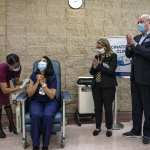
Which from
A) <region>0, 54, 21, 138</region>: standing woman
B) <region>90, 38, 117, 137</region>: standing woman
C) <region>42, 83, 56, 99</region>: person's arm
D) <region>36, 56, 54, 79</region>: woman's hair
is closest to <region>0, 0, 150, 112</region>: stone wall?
<region>0, 54, 21, 138</region>: standing woman

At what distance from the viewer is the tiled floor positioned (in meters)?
5.00

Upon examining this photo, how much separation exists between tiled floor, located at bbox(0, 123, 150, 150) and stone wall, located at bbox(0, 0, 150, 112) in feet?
4.02

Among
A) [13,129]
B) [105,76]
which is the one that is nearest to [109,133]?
[105,76]

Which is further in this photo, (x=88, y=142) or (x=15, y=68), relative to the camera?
(x=15, y=68)

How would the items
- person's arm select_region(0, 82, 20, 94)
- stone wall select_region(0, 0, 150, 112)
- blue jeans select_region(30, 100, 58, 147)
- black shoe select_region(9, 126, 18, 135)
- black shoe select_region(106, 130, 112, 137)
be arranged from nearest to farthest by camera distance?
blue jeans select_region(30, 100, 58, 147), person's arm select_region(0, 82, 20, 94), black shoe select_region(106, 130, 112, 137), black shoe select_region(9, 126, 18, 135), stone wall select_region(0, 0, 150, 112)

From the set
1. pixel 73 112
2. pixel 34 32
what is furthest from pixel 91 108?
pixel 34 32

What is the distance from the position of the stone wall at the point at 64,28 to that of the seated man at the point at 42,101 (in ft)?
4.71

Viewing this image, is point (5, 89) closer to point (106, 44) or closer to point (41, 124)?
point (41, 124)

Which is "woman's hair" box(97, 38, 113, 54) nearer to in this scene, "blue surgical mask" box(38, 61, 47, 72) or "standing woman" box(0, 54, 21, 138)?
"blue surgical mask" box(38, 61, 47, 72)

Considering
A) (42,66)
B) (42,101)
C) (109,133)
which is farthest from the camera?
(109,133)

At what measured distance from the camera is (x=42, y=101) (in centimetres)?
515

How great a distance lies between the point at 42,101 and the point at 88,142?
0.81 metres

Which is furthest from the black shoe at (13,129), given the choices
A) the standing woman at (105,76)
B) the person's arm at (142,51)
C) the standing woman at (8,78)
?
the person's arm at (142,51)

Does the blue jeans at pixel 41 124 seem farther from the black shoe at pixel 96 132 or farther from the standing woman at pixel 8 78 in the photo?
the black shoe at pixel 96 132
